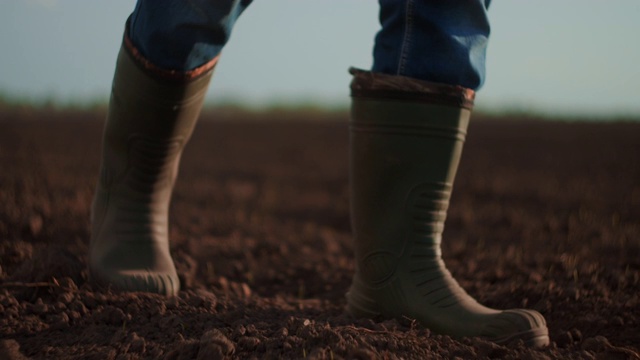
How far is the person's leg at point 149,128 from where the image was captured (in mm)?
1687

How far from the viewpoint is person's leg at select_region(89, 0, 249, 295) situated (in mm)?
1687

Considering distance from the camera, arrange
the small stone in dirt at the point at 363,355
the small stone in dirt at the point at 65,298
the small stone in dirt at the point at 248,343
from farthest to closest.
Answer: the small stone in dirt at the point at 65,298 → the small stone in dirt at the point at 248,343 → the small stone in dirt at the point at 363,355

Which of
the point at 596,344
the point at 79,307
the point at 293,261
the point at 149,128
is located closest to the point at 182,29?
the point at 149,128

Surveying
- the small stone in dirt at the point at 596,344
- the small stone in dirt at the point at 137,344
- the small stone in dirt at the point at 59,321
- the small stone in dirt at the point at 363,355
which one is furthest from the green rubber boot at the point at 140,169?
the small stone in dirt at the point at 596,344

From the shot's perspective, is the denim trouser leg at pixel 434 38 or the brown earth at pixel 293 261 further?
the denim trouser leg at pixel 434 38

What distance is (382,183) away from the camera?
5.72 ft

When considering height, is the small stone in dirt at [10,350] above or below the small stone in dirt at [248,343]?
below

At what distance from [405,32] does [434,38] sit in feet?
0.23

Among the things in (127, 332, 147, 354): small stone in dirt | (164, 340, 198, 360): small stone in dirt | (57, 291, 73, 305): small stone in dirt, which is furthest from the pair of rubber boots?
(164, 340, 198, 360): small stone in dirt

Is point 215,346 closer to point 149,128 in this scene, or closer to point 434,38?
point 149,128

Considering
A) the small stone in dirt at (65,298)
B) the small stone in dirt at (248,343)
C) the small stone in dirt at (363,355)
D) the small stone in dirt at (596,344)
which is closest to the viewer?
the small stone in dirt at (363,355)

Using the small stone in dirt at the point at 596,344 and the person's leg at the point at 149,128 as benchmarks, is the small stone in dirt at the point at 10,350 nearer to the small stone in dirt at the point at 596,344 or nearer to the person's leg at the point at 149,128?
the person's leg at the point at 149,128

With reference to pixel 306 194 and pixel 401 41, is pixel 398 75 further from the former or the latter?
pixel 306 194

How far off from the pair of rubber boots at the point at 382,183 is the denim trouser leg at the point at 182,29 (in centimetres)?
6
